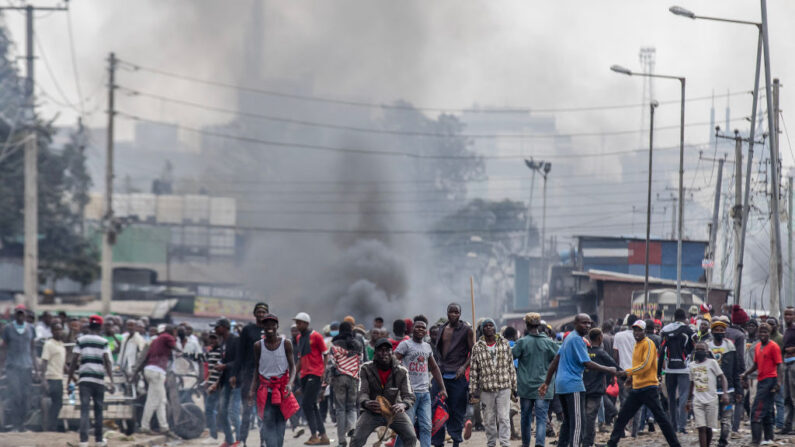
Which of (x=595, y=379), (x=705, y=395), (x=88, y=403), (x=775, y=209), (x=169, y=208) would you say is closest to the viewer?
(x=705, y=395)

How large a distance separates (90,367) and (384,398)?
18.0 ft

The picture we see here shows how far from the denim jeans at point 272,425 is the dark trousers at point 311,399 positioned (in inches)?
102

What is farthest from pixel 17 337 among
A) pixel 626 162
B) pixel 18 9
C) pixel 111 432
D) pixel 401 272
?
pixel 626 162

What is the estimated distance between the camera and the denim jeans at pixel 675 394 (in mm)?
14125

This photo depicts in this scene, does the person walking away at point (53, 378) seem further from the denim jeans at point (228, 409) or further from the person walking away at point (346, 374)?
the person walking away at point (346, 374)

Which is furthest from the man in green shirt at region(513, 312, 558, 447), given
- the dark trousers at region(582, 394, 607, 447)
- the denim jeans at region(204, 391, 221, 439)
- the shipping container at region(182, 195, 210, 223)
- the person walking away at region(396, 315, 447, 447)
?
the shipping container at region(182, 195, 210, 223)

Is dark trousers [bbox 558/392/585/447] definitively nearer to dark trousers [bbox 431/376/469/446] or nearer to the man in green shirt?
the man in green shirt

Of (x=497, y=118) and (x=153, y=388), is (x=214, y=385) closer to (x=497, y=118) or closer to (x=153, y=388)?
(x=153, y=388)

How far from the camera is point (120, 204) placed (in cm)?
7269

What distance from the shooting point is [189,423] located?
54.6ft

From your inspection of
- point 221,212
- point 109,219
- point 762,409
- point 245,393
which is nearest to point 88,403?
point 245,393

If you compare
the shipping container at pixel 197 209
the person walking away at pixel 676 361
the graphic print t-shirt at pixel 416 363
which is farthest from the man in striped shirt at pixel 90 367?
the shipping container at pixel 197 209

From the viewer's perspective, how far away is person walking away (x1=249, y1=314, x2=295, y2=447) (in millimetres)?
11359

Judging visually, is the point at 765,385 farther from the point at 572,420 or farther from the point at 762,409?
the point at 572,420
